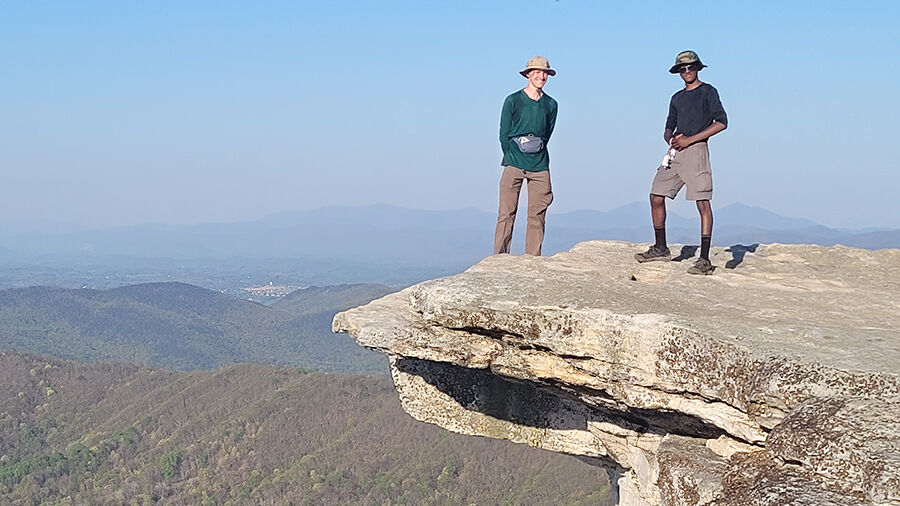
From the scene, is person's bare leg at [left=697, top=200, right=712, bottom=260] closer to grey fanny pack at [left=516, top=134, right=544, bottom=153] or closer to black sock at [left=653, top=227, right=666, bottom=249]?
black sock at [left=653, top=227, right=666, bottom=249]

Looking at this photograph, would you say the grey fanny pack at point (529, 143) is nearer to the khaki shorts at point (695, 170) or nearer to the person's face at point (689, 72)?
the khaki shorts at point (695, 170)

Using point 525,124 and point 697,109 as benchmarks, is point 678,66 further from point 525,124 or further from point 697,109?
point 525,124

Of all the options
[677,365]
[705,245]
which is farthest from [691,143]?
[677,365]

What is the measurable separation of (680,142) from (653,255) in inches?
89.0

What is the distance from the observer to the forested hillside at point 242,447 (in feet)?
287

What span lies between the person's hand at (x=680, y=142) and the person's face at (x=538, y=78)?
91.9 inches

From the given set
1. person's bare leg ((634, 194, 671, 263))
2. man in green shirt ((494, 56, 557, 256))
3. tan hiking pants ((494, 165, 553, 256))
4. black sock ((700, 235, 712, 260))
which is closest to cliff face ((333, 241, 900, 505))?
black sock ((700, 235, 712, 260))

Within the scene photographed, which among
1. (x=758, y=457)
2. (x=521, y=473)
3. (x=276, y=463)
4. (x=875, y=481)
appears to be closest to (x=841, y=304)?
(x=758, y=457)

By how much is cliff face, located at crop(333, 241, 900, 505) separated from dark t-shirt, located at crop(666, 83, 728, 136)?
2187mm

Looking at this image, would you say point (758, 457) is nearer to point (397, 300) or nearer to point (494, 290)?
point (494, 290)

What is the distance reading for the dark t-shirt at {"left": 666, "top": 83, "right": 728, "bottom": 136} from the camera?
447 inches

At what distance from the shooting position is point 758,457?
7941 mm

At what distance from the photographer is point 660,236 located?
1312 centimetres

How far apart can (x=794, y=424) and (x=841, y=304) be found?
3385 millimetres
